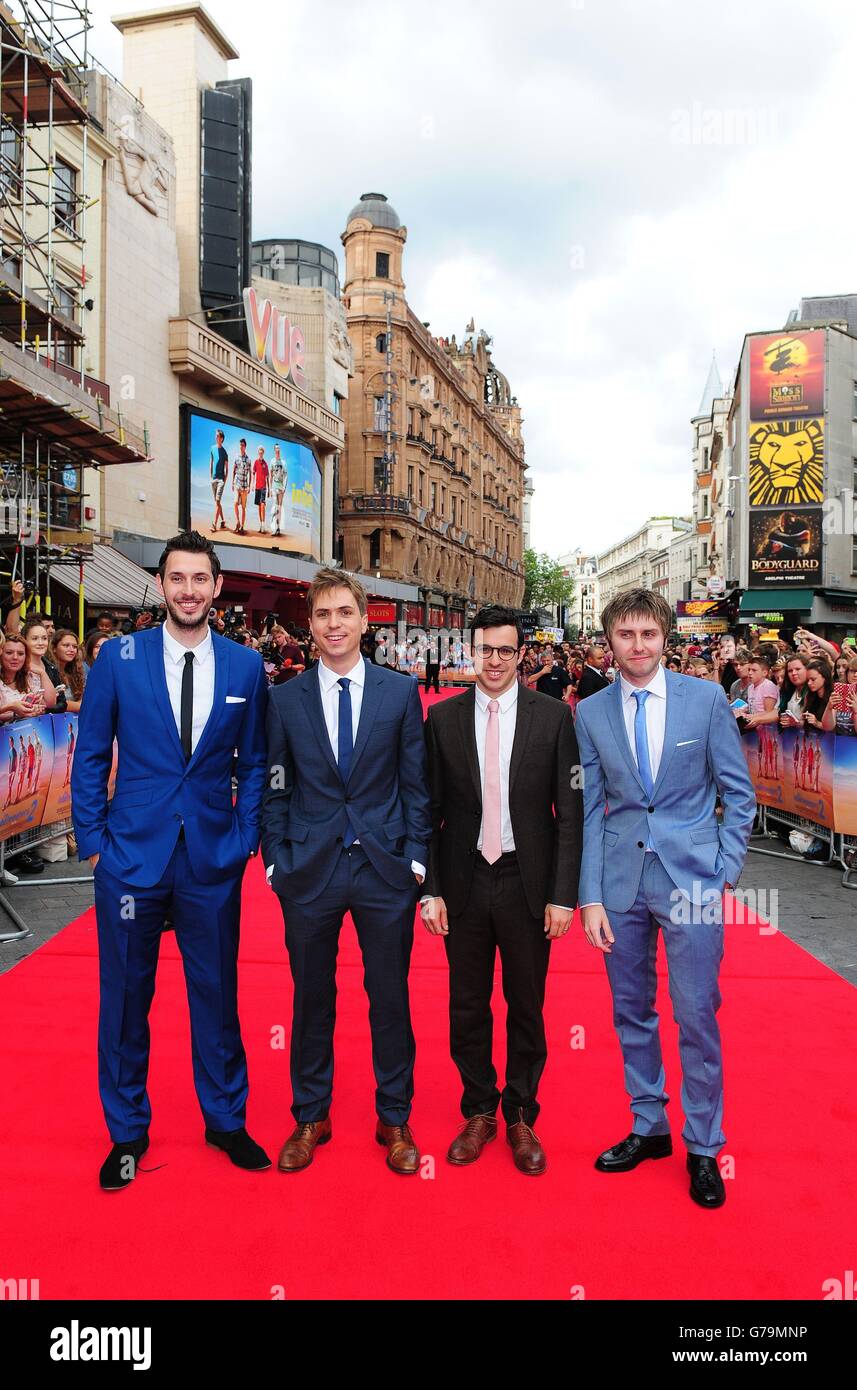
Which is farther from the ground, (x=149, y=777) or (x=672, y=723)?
(x=672, y=723)

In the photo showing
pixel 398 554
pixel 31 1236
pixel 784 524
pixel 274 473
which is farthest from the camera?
pixel 398 554

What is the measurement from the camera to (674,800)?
333 cm

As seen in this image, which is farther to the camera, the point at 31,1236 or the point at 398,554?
the point at 398,554

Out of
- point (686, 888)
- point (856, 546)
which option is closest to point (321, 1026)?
point (686, 888)

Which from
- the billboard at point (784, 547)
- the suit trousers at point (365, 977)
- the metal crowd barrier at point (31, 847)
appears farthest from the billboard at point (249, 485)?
the suit trousers at point (365, 977)

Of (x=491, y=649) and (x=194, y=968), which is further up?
(x=491, y=649)

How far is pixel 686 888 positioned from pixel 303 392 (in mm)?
37869

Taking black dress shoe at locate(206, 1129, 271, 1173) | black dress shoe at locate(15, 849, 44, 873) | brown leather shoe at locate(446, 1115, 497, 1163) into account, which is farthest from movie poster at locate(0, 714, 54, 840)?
brown leather shoe at locate(446, 1115, 497, 1163)

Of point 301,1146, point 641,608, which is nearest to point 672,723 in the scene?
point 641,608

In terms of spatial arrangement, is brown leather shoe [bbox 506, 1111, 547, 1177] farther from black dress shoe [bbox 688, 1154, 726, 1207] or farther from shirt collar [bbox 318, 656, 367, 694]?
shirt collar [bbox 318, 656, 367, 694]

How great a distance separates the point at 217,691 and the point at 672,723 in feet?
5.69

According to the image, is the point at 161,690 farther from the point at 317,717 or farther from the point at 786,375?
the point at 786,375

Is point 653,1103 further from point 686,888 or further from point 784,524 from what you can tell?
point 784,524

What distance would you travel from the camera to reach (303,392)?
38.0 m
